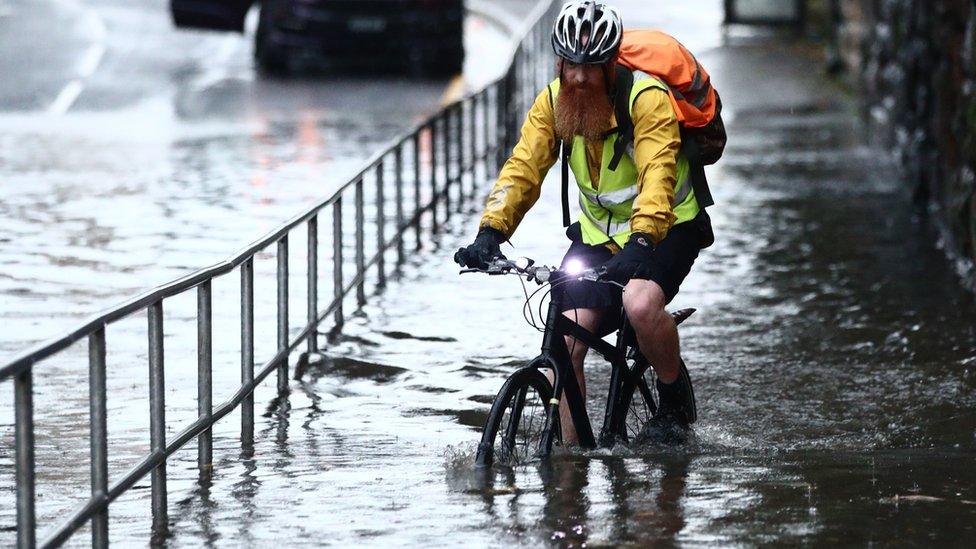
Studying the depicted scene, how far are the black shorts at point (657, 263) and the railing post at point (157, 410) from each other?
152 cm

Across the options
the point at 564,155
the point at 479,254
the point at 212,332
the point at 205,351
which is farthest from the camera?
the point at 212,332

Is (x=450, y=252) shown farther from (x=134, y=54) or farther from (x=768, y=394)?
(x=134, y=54)

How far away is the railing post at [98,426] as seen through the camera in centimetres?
582

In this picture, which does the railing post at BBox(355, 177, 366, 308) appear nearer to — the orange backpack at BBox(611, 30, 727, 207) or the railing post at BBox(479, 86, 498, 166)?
the orange backpack at BBox(611, 30, 727, 207)

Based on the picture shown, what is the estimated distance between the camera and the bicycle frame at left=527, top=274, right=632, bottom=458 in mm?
6961

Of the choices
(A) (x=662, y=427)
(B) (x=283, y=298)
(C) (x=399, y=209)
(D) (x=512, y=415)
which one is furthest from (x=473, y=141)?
(D) (x=512, y=415)

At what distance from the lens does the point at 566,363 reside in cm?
704

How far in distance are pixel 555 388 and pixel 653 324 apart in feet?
1.40

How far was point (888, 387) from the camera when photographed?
371 inches

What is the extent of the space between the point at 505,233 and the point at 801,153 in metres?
12.0

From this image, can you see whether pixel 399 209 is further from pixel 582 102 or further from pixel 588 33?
pixel 588 33

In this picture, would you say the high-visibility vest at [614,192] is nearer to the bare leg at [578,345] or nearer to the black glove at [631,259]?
the bare leg at [578,345]

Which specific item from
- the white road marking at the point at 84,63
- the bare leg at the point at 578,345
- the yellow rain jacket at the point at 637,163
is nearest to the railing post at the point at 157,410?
the yellow rain jacket at the point at 637,163

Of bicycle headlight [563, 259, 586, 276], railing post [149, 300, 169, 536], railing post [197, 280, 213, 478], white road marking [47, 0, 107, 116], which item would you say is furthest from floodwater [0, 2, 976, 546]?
white road marking [47, 0, 107, 116]
